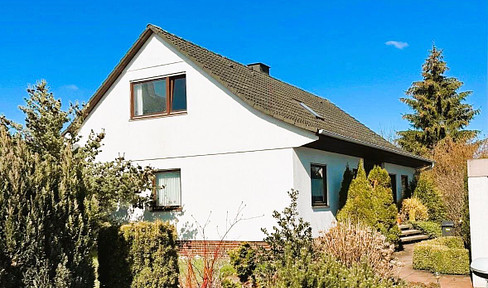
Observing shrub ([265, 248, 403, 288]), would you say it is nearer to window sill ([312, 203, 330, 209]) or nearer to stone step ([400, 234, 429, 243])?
window sill ([312, 203, 330, 209])

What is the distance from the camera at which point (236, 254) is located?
331 inches

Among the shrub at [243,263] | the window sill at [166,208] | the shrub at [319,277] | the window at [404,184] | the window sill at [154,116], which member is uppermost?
the window sill at [154,116]

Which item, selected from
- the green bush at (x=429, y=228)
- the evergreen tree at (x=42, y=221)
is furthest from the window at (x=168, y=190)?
the green bush at (x=429, y=228)

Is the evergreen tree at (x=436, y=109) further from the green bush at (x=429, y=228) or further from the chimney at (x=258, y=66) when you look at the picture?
the chimney at (x=258, y=66)

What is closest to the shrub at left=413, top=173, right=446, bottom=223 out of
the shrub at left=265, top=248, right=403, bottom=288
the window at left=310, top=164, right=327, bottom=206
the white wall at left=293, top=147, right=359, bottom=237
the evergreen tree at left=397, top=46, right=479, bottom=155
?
the white wall at left=293, top=147, right=359, bottom=237

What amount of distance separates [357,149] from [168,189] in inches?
259

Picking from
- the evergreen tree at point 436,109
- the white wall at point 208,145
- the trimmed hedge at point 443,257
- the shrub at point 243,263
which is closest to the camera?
the shrub at point 243,263

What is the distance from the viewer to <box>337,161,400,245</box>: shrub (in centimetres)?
1344

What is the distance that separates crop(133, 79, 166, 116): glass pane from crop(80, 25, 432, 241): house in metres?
0.03

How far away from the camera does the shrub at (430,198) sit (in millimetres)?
19859

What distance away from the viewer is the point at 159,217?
1386cm

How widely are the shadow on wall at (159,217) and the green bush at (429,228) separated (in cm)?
912

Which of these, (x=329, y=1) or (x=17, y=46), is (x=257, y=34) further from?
(x=17, y=46)

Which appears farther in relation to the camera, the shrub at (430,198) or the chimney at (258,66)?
the shrub at (430,198)
